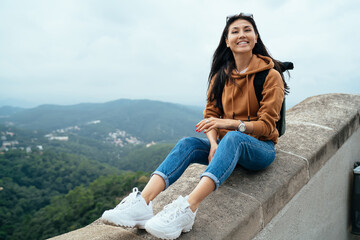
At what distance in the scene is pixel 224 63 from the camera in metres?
2.02

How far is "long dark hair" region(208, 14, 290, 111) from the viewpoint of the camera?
1.83 metres

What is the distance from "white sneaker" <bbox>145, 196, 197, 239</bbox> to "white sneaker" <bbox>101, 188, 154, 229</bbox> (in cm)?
7

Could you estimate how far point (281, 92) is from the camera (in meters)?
1.64

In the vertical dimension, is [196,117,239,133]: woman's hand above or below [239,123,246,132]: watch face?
above

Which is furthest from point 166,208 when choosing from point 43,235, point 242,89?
point 43,235

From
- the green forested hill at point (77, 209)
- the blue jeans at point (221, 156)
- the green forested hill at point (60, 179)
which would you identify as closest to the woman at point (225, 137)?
the blue jeans at point (221, 156)

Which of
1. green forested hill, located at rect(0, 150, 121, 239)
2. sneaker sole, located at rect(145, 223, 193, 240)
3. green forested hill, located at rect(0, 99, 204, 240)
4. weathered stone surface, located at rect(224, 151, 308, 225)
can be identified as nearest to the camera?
sneaker sole, located at rect(145, 223, 193, 240)

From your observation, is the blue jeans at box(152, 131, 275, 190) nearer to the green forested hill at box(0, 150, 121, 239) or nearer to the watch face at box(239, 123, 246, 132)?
the watch face at box(239, 123, 246, 132)

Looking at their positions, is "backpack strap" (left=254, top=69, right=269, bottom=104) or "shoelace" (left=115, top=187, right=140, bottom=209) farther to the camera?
"backpack strap" (left=254, top=69, right=269, bottom=104)

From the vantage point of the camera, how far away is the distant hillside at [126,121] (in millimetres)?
125500

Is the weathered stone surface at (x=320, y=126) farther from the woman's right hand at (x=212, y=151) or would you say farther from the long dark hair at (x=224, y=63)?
the woman's right hand at (x=212, y=151)

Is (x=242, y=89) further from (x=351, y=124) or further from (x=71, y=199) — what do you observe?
(x=71, y=199)

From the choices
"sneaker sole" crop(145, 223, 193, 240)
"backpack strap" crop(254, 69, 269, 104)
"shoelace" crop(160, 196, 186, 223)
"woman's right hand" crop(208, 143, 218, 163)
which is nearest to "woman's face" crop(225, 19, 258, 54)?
"backpack strap" crop(254, 69, 269, 104)

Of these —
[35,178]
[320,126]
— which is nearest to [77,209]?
[35,178]
